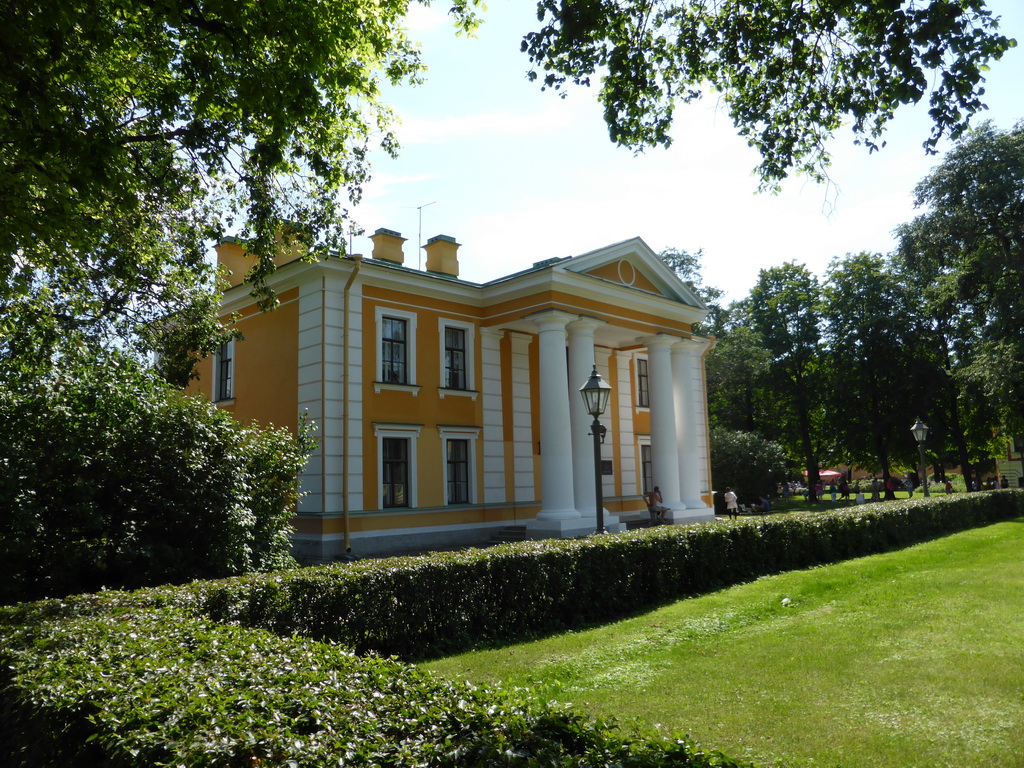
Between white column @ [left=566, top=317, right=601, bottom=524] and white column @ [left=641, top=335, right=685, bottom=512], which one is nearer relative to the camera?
white column @ [left=566, top=317, right=601, bottom=524]

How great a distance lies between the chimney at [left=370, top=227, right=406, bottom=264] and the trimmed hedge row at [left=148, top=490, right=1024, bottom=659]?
1199 centimetres

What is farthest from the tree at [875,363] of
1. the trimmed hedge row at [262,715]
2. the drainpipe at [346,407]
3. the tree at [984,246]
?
the trimmed hedge row at [262,715]

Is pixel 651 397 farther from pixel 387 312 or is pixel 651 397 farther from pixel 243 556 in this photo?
pixel 243 556

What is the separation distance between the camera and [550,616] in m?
9.84

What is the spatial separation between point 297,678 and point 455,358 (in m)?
17.3

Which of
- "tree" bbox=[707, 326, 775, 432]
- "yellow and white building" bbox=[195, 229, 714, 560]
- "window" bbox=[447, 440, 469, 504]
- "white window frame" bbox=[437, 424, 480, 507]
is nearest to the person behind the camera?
"yellow and white building" bbox=[195, 229, 714, 560]

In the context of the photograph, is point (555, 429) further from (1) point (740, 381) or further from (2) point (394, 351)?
(1) point (740, 381)

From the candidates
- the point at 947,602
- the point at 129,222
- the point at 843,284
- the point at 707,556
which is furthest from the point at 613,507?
the point at 843,284

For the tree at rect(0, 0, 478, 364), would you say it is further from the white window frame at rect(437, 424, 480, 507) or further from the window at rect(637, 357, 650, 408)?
the window at rect(637, 357, 650, 408)

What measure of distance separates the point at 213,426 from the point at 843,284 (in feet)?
133

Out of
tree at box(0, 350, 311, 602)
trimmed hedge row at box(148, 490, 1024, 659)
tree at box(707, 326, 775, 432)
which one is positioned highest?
tree at box(707, 326, 775, 432)

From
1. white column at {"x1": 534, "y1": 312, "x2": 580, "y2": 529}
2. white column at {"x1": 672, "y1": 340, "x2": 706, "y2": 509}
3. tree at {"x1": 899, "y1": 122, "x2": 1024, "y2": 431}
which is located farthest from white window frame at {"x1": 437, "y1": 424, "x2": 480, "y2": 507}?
tree at {"x1": 899, "y1": 122, "x2": 1024, "y2": 431}

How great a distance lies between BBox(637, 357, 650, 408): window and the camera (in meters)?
26.8

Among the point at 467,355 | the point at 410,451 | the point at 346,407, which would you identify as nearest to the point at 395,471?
the point at 410,451
